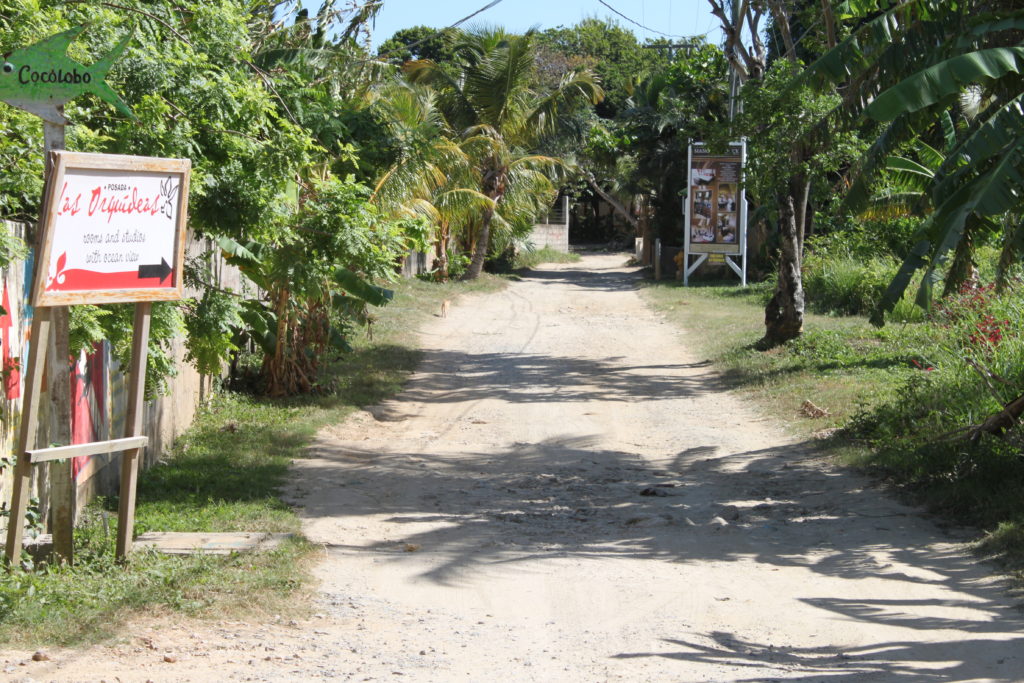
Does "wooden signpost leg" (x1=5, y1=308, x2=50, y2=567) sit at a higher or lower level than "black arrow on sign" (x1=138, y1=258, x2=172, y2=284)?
lower

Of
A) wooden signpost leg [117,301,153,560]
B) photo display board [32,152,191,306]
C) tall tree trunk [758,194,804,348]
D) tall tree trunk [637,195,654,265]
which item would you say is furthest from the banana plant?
tall tree trunk [637,195,654,265]

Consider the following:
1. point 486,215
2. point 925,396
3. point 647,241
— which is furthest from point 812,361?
point 647,241

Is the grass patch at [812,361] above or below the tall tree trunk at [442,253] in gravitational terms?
below

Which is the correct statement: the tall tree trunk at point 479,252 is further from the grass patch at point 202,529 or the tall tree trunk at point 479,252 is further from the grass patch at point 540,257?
the grass patch at point 202,529

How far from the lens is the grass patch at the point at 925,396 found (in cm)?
776

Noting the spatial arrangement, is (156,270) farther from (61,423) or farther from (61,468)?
(61,468)

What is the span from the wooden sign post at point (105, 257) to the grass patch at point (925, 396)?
5400 millimetres

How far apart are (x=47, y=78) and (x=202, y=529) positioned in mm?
3116

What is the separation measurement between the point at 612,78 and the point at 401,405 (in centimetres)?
4140

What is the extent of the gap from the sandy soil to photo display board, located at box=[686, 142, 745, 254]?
17499 millimetres

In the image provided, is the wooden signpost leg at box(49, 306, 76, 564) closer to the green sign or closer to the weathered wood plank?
the weathered wood plank

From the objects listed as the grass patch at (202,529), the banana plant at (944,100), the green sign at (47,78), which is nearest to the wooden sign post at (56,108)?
the green sign at (47,78)

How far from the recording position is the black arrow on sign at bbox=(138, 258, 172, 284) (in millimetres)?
5820

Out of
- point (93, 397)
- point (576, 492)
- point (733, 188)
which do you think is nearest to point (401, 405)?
point (576, 492)
